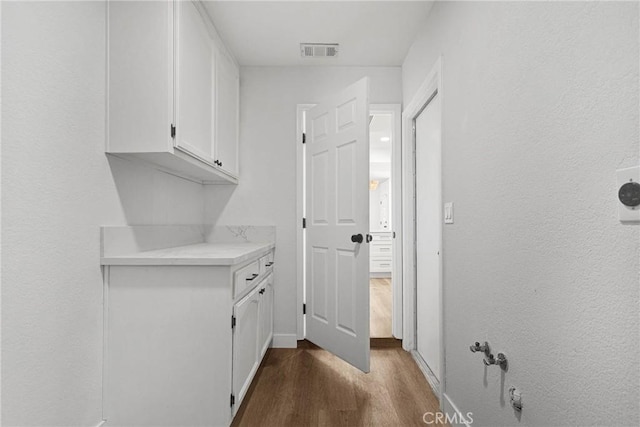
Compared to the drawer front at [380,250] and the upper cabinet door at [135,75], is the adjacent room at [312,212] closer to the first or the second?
the upper cabinet door at [135,75]

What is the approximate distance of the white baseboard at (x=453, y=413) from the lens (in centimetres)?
156

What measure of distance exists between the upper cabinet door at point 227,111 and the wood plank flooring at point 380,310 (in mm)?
1975

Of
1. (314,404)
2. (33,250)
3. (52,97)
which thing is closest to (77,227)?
(33,250)

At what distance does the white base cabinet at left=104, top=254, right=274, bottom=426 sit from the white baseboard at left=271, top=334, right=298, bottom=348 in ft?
4.14

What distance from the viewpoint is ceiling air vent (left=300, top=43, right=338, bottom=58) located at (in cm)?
252

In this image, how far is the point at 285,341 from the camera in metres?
2.77

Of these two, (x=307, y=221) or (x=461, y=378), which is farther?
(x=307, y=221)

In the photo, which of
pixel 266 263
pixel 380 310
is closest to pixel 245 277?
pixel 266 263

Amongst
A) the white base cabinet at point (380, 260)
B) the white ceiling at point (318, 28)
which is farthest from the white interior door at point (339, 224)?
the white base cabinet at point (380, 260)

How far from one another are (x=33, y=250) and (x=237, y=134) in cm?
181

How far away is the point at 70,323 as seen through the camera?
51.9 inches

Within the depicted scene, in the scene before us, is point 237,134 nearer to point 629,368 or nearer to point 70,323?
point 70,323

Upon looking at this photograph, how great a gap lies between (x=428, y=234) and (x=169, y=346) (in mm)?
1791

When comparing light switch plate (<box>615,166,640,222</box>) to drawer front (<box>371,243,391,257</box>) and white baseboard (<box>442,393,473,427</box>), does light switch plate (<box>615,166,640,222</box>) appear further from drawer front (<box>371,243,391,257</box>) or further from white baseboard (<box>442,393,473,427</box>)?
drawer front (<box>371,243,391,257</box>)
